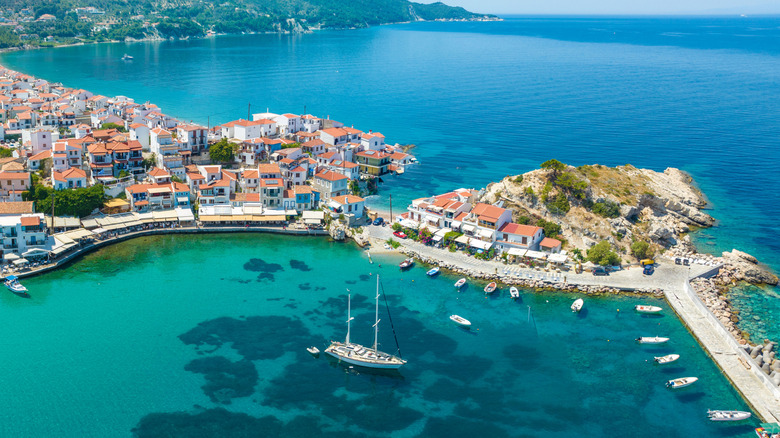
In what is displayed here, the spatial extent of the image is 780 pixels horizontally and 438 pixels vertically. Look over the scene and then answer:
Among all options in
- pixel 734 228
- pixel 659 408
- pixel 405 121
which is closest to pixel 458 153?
pixel 405 121

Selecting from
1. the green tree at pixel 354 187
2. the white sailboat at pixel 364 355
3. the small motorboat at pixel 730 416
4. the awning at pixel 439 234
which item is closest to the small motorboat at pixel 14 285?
the white sailboat at pixel 364 355

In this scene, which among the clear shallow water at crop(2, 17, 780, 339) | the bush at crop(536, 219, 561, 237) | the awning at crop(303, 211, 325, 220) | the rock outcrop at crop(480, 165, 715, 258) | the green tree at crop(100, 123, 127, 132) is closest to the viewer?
the rock outcrop at crop(480, 165, 715, 258)

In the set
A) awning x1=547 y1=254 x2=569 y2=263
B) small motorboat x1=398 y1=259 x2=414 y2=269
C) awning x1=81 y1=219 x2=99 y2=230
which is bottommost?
small motorboat x1=398 y1=259 x2=414 y2=269

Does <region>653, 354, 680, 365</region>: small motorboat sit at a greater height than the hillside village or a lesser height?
lesser

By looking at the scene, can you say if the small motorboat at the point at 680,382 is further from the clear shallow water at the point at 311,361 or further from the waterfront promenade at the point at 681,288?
the waterfront promenade at the point at 681,288

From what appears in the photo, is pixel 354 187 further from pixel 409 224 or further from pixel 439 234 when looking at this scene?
pixel 439 234

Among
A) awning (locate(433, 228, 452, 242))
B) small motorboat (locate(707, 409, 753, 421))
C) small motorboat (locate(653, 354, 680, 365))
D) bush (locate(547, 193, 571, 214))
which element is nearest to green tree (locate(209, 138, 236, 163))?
awning (locate(433, 228, 452, 242))

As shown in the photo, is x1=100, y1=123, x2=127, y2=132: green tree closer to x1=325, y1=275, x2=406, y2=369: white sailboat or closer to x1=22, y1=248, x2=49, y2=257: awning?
x1=22, y1=248, x2=49, y2=257: awning

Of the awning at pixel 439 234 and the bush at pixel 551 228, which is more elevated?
the bush at pixel 551 228
